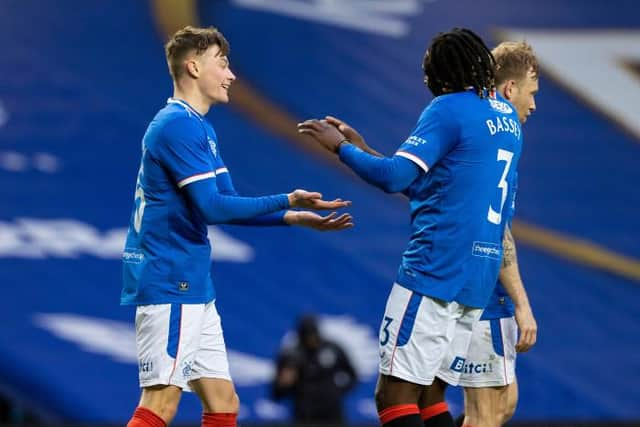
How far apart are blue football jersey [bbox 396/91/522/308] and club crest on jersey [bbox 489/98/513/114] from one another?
1cm

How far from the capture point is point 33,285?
8906mm

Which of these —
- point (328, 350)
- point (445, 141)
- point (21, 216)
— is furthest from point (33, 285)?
point (445, 141)

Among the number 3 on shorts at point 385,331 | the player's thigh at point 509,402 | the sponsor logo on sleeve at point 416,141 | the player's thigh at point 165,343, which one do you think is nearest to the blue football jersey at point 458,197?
the sponsor logo on sleeve at point 416,141

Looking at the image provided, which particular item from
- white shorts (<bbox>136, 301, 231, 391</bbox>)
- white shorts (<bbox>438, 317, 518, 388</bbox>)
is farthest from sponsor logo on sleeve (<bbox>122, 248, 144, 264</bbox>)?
white shorts (<bbox>438, 317, 518, 388</bbox>)

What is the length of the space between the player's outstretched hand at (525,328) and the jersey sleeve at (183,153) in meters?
1.30

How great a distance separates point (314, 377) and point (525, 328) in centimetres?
432

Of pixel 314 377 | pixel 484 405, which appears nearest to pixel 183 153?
pixel 484 405

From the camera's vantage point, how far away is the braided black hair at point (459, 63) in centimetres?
414

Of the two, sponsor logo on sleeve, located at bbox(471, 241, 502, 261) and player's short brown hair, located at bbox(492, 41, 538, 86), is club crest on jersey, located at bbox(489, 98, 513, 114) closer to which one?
player's short brown hair, located at bbox(492, 41, 538, 86)

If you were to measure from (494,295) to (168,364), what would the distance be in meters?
1.33

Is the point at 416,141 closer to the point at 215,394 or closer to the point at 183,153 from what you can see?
the point at 183,153

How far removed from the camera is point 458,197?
4102 mm

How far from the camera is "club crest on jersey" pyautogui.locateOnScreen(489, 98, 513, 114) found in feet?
13.8

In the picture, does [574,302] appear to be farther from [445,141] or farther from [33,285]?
[445,141]
